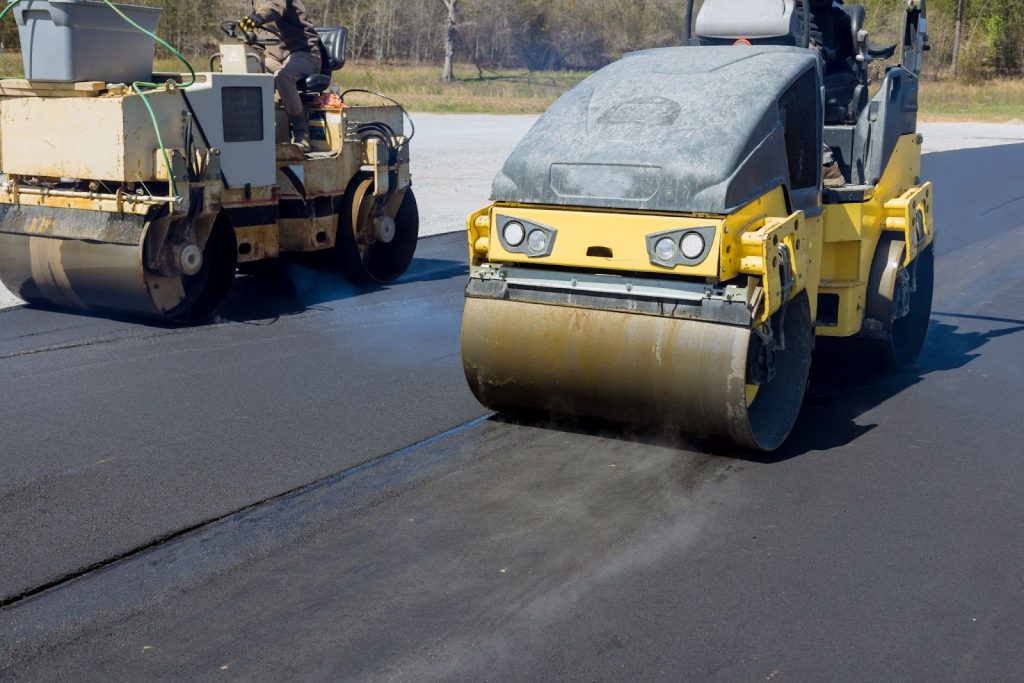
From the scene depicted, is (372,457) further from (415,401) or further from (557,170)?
(557,170)

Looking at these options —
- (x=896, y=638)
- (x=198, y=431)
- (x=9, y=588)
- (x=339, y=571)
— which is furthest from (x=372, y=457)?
(x=896, y=638)

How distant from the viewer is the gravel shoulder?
1553 cm

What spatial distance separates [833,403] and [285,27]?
538 cm

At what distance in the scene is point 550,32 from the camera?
5884cm

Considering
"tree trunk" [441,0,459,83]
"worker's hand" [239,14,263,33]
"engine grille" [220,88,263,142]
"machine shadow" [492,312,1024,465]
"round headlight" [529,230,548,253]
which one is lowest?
"machine shadow" [492,312,1024,465]

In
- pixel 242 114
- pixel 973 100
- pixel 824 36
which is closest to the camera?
pixel 824 36

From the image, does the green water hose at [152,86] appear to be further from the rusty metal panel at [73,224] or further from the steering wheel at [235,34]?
the steering wheel at [235,34]

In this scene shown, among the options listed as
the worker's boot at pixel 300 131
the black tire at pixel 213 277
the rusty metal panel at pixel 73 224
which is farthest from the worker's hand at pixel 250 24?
the rusty metal panel at pixel 73 224

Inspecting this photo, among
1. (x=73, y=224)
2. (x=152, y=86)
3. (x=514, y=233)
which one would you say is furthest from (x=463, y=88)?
(x=514, y=233)

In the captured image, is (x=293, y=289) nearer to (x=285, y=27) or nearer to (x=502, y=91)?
(x=285, y=27)

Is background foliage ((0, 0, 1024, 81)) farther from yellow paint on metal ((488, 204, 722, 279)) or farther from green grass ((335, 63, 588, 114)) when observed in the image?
yellow paint on metal ((488, 204, 722, 279))

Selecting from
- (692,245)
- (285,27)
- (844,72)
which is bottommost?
(692,245)

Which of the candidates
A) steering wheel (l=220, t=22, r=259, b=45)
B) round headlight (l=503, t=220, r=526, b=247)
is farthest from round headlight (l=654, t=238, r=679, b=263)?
steering wheel (l=220, t=22, r=259, b=45)

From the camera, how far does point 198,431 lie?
6.19 m
